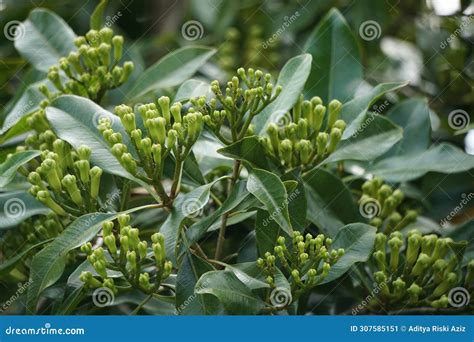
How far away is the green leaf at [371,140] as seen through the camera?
2.04 metres

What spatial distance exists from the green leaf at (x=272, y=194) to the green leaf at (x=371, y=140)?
1.29 ft

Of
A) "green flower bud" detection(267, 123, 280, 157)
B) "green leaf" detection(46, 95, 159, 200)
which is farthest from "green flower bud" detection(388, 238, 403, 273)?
"green leaf" detection(46, 95, 159, 200)

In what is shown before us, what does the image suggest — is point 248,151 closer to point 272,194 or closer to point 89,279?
point 272,194

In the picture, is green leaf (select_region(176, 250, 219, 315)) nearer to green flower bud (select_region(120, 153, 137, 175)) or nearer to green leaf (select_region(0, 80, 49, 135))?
green flower bud (select_region(120, 153, 137, 175))

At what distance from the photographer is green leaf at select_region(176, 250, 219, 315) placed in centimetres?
172

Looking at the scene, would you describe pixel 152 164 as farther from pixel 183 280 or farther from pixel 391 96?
pixel 391 96

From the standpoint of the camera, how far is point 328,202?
6.70 feet

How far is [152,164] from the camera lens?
174cm

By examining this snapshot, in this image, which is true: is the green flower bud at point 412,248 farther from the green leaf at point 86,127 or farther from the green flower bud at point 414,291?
the green leaf at point 86,127

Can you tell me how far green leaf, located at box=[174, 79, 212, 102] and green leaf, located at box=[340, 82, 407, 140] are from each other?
370 mm

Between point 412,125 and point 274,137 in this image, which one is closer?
point 274,137

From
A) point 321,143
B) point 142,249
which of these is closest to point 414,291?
point 321,143

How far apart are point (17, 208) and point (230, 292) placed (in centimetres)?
68

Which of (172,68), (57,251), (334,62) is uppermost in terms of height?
(334,62)
